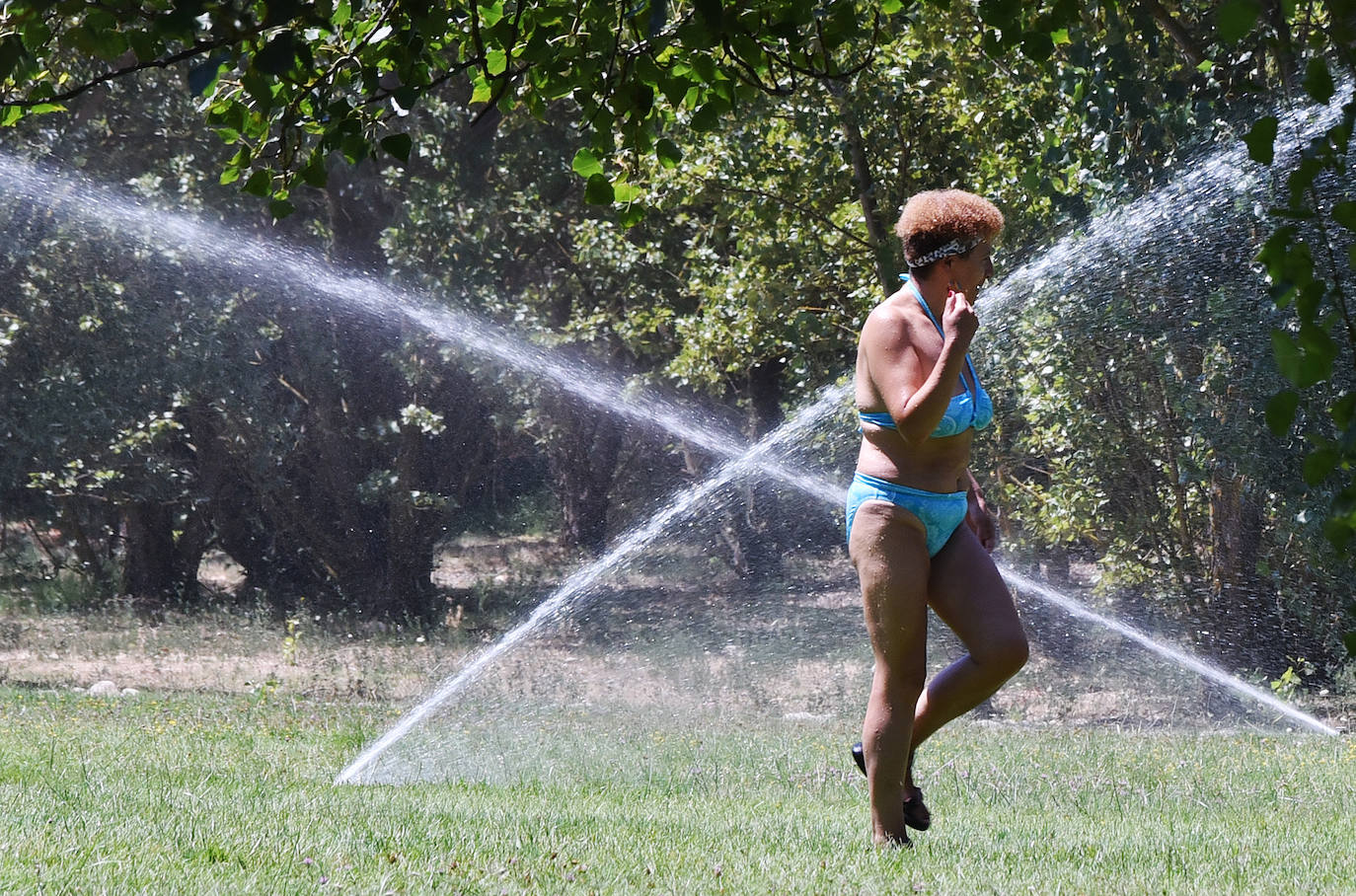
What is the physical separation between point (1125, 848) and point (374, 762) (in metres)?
3.07

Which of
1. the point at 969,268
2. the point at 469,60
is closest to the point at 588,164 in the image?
the point at 469,60

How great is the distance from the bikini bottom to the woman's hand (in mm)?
350

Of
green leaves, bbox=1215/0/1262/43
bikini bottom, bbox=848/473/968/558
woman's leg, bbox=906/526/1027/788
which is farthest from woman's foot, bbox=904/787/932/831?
green leaves, bbox=1215/0/1262/43

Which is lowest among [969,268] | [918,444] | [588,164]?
[918,444]

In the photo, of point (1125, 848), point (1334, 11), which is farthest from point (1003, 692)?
point (1334, 11)

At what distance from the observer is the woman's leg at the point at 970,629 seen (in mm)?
3121

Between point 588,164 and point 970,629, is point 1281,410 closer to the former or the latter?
point 970,629

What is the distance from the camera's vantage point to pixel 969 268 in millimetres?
3379

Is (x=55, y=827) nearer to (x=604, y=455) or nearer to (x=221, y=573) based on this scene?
(x=604, y=455)

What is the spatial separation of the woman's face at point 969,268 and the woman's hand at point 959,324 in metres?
0.25

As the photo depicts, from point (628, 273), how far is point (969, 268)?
9.13 meters

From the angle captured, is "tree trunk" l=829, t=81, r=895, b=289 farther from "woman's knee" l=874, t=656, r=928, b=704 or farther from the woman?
"woman's knee" l=874, t=656, r=928, b=704

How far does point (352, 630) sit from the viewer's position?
39.2ft

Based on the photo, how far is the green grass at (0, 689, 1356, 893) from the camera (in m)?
3.03
